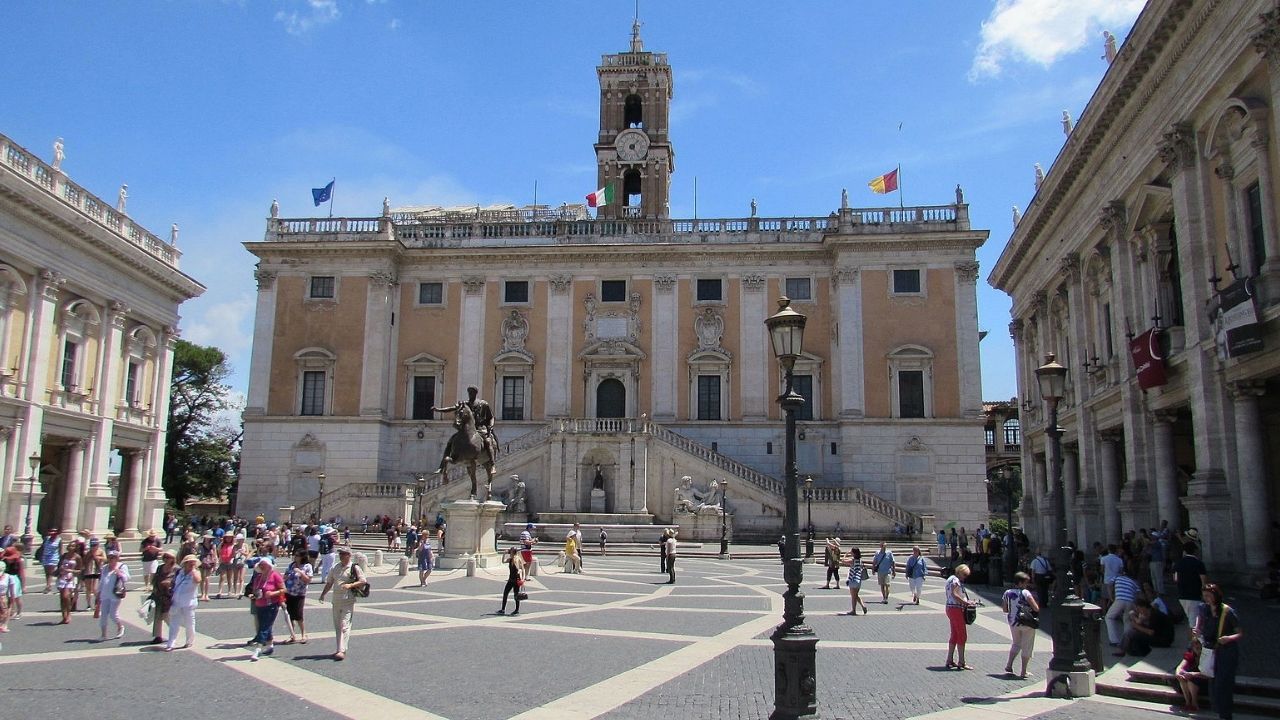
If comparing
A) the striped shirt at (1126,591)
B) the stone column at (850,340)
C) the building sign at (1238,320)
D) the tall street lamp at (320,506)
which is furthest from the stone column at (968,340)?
the striped shirt at (1126,591)

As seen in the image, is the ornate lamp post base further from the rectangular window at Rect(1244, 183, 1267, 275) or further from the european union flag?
the european union flag

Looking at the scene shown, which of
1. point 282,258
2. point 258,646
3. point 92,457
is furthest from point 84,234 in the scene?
point 258,646

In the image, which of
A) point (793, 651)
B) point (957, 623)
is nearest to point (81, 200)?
point (957, 623)

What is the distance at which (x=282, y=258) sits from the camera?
48.0 meters

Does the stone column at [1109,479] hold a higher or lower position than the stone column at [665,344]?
lower

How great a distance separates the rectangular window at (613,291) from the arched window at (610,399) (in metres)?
4.15

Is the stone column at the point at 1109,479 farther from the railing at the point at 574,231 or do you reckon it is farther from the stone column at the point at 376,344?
the stone column at the point at 376,344

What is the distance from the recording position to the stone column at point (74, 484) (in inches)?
1329

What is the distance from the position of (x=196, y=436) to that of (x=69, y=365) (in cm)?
2956

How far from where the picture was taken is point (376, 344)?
46938mm

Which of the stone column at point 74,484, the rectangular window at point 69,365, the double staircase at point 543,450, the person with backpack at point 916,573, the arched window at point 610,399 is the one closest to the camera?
the person with backpack at point 916,573

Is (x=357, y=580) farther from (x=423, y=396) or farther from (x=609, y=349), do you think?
(x=423, y=396)

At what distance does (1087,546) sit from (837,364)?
56.2ft

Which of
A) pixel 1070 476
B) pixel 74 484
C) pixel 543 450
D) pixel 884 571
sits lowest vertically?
pixel 884 571
